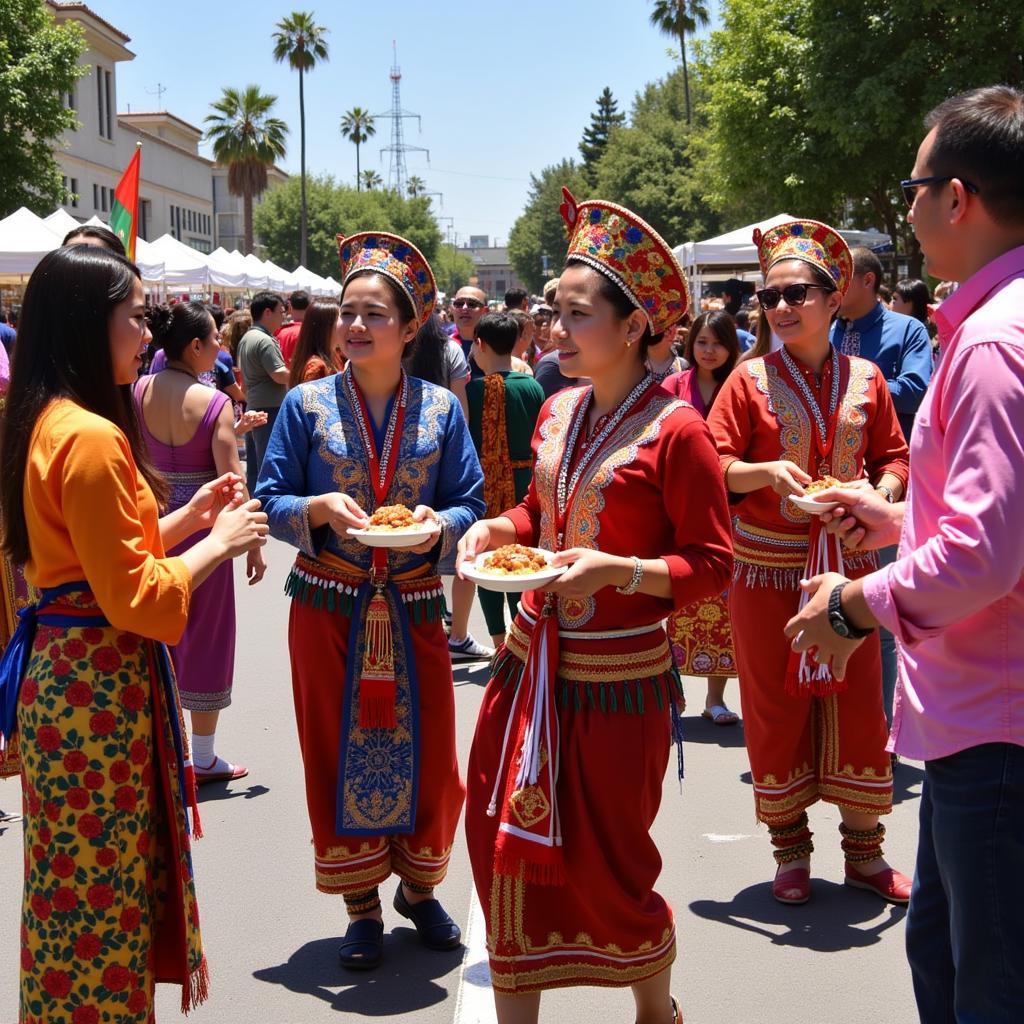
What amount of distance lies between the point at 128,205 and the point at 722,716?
14.5 ft

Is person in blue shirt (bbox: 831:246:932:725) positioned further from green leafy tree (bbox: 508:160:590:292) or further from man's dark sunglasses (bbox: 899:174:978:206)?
green leafy tree (bbox: 508:160:590:292)

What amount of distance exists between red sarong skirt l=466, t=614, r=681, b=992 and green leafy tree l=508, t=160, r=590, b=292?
78212mm

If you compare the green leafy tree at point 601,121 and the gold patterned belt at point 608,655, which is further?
the green leafy tree at point 601,121

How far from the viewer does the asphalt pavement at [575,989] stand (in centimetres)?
388

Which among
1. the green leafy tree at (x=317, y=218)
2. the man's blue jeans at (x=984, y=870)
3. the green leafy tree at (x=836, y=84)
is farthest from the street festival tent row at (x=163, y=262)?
→ the green leafy tree at (x=317, y=218)

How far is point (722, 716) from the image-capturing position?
6969 mm

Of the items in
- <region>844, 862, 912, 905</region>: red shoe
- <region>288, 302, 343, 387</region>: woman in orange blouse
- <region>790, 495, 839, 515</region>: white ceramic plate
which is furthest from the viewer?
<region>288, 302, 343, 387</region>: woman in orange blouse

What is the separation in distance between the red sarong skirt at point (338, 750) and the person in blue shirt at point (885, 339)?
2.64 meters

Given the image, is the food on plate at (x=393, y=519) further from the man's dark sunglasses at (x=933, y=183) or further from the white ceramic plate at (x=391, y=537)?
the man's dark sunglasses at (x=933, y=183)

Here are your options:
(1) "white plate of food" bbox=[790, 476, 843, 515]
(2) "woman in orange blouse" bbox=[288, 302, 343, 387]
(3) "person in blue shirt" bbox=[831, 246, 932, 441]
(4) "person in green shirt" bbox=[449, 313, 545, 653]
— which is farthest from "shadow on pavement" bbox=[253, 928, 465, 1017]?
(2) "woman in orange blouse" bbox=[288, 302, 343, 387]

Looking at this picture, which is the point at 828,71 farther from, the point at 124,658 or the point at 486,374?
the point at 124,658

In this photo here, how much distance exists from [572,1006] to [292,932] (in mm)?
1156

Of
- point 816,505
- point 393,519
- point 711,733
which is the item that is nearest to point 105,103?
point 711,733

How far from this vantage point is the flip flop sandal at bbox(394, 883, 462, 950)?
A: 4.26 meters
